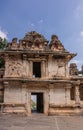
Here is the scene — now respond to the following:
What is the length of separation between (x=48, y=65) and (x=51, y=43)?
A: 2.44 meters

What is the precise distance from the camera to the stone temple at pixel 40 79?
1891 cm

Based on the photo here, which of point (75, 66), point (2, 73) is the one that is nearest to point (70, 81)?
point (75, 66)

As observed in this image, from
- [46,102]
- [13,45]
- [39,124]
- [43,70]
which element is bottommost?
[39,124]

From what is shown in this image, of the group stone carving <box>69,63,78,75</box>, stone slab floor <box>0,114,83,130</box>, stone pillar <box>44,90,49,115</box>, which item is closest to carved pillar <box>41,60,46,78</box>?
stone pillar <box>44,90,49,115</box>

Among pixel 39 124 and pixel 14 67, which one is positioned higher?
pixel 14 67

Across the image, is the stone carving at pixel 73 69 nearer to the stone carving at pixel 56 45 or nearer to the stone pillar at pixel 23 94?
the stone carving at pixel 56 45

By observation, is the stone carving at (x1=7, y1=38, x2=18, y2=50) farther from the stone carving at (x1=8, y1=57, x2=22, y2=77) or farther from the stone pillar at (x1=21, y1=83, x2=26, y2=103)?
the stone pillar at (x1=21, y1=83, x2=26, y2=103)

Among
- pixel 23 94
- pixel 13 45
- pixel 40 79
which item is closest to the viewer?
pixel 23 94

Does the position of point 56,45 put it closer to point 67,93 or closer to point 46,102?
point 67,93

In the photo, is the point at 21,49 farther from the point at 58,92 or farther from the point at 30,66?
the point at 58,92

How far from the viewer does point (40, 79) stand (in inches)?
761

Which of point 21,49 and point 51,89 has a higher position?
point 21,49

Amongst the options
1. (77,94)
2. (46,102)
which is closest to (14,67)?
(46,102)

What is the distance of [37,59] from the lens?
20172 millimetres
